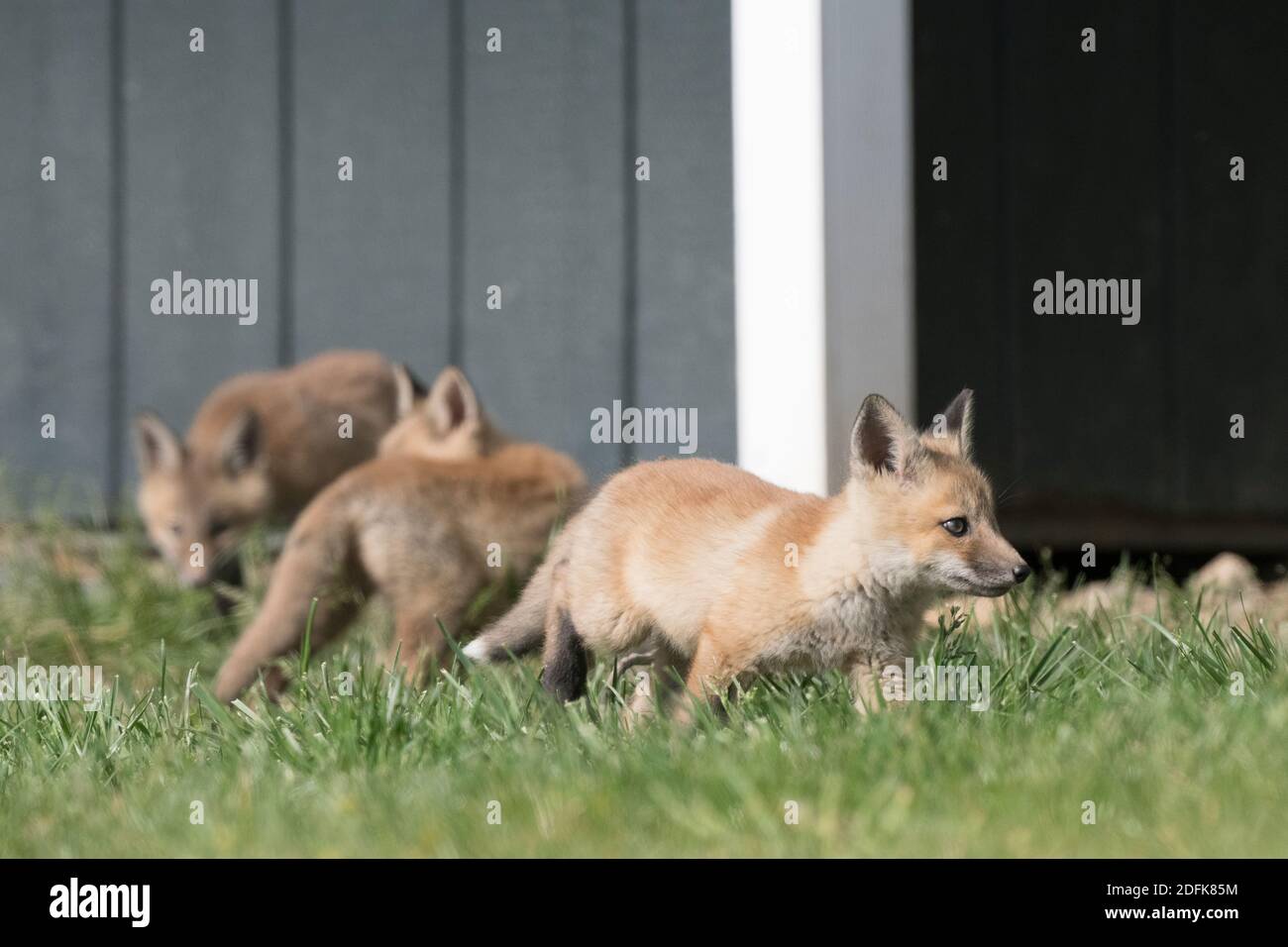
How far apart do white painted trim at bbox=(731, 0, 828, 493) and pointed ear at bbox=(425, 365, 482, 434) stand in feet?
3.20

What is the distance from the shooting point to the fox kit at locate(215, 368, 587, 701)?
15.1 feet

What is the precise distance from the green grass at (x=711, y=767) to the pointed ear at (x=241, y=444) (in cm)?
189

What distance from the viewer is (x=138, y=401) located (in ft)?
21.1

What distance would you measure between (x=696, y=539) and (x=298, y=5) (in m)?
3.70

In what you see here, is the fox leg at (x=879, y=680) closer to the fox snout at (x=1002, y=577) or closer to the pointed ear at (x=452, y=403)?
the fox snout at (x=1002, y=577)

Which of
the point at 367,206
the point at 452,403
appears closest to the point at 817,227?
the point at 452,403

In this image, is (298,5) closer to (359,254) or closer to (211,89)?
(211,89)

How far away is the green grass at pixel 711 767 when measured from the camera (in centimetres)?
255

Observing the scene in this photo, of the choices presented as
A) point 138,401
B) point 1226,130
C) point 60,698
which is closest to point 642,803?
point 60,698

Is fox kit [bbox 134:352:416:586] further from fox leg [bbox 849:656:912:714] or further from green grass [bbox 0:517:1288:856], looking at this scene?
fox leg [bbox 849:656:912:714]

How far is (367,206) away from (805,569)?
352cm

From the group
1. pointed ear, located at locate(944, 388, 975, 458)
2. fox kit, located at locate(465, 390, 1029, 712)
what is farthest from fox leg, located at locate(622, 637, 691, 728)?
pointed ear, located at locate(944, 388, 975, 458)

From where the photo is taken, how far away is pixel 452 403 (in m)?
5.39

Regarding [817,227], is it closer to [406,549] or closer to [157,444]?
[406,549]
